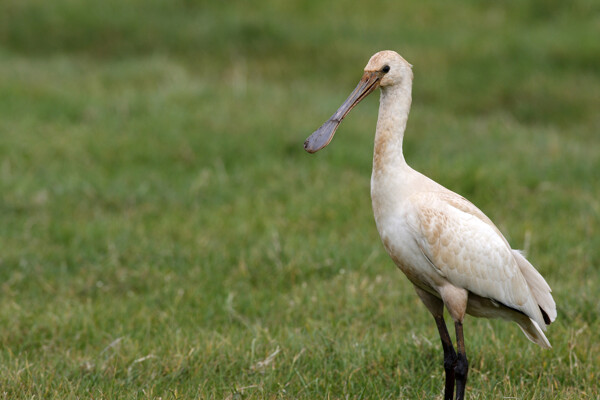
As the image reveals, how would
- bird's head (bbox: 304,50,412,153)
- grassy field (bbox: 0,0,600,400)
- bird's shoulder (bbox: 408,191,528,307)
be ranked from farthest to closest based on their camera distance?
grassy field (bbox: 0,0,600,400), bird's head (bbox: 304,50,412,153), bird's shoulder (bbox: 408,191,528,307)

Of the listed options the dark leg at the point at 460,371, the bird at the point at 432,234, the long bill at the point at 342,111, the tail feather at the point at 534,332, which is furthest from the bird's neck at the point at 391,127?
the tail feather at the point at 534,332

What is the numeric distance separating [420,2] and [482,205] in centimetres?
716

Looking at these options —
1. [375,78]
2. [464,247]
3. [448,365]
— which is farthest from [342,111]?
[448,365]

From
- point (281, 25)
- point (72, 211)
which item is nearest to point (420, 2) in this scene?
point (281, 25)

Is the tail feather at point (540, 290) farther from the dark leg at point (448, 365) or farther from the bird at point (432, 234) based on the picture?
the dark leg at point (448, 365)

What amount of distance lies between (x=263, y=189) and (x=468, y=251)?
4280 millimetres

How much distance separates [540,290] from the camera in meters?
4.64

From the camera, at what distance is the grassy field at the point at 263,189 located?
4.89m

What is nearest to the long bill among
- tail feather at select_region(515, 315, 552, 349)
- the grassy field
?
the grassy field

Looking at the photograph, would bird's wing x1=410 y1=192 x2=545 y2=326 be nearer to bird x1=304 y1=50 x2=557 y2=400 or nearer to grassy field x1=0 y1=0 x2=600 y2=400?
bird x1=304 y1=50 x2=557 y2=400

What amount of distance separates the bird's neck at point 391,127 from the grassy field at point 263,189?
1.15 metres

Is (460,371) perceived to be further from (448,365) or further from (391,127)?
(391,127)

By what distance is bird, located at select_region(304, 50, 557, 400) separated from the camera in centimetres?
429

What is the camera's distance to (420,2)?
14430 mm
